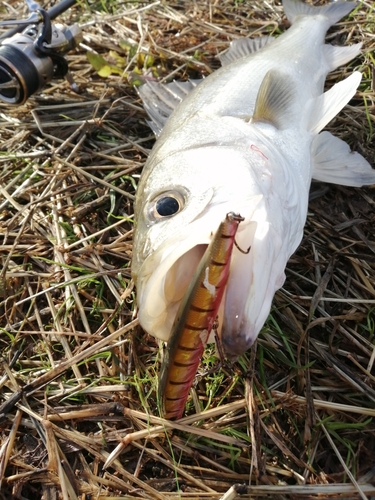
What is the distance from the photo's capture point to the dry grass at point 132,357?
2098mm

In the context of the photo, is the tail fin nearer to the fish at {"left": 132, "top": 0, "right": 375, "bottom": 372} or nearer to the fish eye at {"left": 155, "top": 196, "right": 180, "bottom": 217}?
the fish at {"left": 132, "top": 0, "right": 375, "bottom": 372}

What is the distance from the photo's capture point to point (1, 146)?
146 inches

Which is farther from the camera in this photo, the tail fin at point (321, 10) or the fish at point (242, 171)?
the tail fin at point (321, 10)

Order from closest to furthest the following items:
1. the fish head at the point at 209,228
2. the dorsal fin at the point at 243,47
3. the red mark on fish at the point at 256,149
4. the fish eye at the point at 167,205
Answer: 1. the fish head at the point at 209,228
2. the fish eye at the point at 167,205
3. the red mark on fish at the point at 256,149
4. the dorsal fin at the point at 243,47

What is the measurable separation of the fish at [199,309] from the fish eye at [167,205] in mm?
494

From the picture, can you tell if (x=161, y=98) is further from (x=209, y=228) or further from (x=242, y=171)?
(x=209, y=228)

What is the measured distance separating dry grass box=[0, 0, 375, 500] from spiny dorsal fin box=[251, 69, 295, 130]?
65 cm

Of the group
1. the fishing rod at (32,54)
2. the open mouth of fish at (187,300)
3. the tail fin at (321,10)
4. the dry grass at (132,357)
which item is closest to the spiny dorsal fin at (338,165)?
the dry grass at (132,357)

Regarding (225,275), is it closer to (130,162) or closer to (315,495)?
(315,495)

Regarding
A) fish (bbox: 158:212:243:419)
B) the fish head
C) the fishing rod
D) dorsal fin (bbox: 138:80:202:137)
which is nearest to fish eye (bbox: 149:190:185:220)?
the fish head

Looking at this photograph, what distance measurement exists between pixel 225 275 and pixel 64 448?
1307 mm

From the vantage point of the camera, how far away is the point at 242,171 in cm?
209

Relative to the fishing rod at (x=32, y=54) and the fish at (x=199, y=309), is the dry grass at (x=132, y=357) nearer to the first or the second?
the fishing rod at (x=32, y=54)

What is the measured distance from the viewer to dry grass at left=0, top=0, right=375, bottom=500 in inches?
82.6
